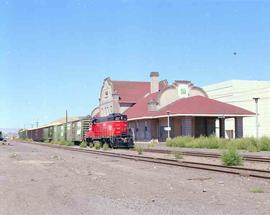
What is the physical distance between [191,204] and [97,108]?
296ft

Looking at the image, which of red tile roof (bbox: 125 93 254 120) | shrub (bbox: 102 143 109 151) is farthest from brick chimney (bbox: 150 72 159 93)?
shrub (bbox: 102 143 109 151)

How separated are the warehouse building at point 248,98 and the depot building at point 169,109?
9562 mm

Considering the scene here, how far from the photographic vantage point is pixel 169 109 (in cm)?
5975

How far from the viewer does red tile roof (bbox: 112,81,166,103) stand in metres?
84.8

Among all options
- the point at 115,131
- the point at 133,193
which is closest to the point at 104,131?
the point at 115,131

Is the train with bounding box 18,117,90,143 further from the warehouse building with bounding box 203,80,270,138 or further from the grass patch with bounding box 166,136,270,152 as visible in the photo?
the warehouse building with bounding box 203,80,270,138

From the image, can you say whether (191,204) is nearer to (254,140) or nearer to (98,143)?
(254,140)

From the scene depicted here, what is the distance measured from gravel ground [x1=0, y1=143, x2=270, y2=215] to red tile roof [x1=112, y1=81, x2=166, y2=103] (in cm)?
6496

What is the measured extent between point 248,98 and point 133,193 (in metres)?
68.5

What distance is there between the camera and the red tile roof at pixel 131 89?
84.8 meters

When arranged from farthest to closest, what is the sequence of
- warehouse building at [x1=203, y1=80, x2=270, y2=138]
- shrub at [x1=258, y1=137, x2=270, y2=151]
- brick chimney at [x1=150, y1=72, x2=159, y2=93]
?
brick chimney at [x1=150, y1=72, x2=159, y2=93]
warehouse building at [x1=203, y1=80, x2=270, y2=138]
shrub at [x1=258, y1=137, x2=270, y2=151]

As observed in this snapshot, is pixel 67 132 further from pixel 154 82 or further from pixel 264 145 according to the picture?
pixel 264 145

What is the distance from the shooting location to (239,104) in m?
81.2

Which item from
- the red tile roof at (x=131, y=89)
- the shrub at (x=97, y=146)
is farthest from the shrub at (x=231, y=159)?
the red tile roof at (x=131, y=89)
